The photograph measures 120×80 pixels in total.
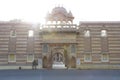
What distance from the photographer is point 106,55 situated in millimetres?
32438

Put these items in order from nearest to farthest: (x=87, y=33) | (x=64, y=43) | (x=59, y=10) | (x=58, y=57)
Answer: (x=64, y=43) < (x=87, y=33) < (x=59, y=10) < (x=58, y=57)

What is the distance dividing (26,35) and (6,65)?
18.1ft

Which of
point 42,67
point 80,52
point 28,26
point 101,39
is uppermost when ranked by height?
point 28,26

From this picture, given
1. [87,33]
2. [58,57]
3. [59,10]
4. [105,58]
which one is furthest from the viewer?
[58,57]

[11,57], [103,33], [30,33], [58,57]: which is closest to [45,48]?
[30,33]

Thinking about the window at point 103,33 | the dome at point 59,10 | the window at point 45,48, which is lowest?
the window at point 45,48

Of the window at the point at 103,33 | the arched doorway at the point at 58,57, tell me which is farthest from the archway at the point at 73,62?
the window at the point at 103,33

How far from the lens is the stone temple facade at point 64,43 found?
3231cm

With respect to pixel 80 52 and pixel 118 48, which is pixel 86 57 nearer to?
pixel 80 52

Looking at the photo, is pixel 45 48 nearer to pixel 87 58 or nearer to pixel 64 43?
pixel 64 43

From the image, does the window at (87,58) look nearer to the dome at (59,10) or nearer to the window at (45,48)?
the window at (45,48)

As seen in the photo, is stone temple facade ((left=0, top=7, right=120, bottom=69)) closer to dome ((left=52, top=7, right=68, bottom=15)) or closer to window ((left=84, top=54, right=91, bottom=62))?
window ((left=84, top=54, right=91, bottom=62))

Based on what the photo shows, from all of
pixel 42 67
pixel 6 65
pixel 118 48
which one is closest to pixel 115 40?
pixel 118 48

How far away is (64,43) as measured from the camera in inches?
1286
